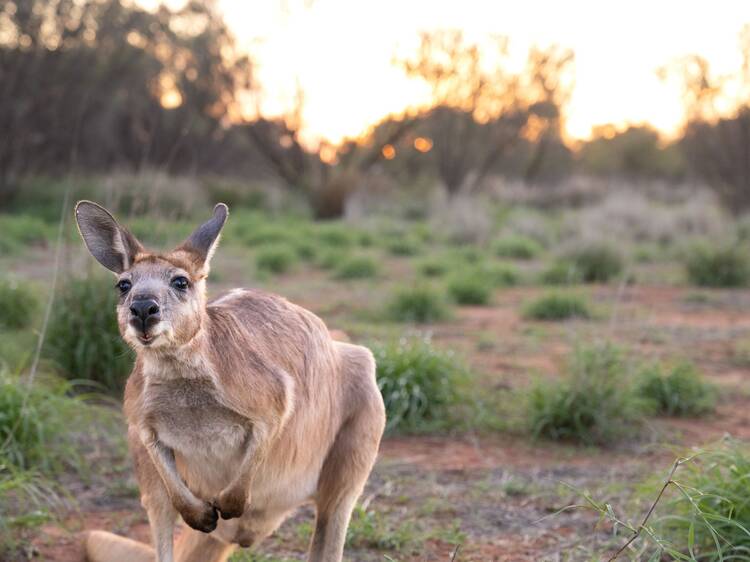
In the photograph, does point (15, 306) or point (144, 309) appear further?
point (15, 306)

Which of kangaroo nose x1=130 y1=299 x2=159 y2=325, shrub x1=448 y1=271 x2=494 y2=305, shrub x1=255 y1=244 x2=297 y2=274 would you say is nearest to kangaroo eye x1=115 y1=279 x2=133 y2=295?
kangaroo nose x1=130 y1=299 x2=159 y2=325

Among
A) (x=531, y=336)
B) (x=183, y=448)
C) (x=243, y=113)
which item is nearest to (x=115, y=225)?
(x=183, y=448)

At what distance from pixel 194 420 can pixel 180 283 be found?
0.39m

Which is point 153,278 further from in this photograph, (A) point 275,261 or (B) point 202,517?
(A) point 275,261

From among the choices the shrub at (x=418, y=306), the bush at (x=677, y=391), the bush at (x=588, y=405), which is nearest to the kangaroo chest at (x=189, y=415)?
the bush at (x=588, y=405)

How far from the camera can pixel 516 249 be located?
14.5 meters

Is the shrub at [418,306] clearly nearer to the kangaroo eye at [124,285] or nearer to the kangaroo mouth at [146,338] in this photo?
the kangaroo eye at [124,285]

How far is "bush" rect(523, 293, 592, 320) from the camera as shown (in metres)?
8.99

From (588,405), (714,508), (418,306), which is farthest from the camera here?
(418,306)

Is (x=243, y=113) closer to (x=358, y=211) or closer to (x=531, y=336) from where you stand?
(x=358, y=211)

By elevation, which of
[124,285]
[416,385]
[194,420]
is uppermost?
[124,285]

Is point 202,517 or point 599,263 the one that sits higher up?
point 202,517

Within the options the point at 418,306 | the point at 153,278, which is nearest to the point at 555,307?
the point at 418,306

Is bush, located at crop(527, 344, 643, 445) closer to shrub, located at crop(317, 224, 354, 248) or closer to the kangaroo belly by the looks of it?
the kangaroo belly
